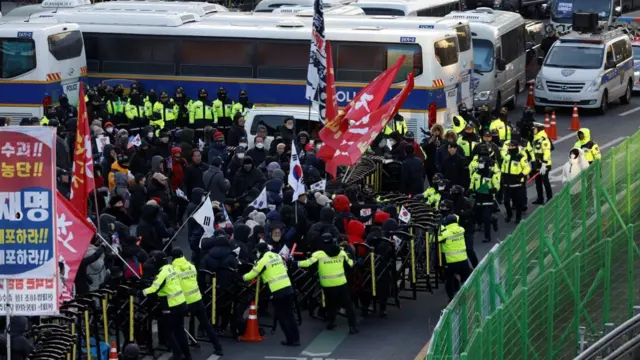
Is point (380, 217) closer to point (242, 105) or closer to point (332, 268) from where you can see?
point (332, 268)

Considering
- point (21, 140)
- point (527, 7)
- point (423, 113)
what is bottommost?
point (527, 7)

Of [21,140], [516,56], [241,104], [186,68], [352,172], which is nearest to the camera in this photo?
[21,140]

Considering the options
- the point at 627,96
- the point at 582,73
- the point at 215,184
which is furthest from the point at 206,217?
the point at 627,96

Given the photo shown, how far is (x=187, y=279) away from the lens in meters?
17.8

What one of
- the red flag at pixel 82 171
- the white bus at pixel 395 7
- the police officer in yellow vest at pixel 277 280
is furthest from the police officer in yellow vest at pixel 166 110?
the police officer in yellow vest at pixel 277 280

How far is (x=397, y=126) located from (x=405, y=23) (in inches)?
176

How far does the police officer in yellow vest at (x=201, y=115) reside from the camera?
2984 centimetres

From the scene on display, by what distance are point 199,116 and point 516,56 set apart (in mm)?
11415

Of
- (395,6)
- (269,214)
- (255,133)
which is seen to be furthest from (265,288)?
(395,6)

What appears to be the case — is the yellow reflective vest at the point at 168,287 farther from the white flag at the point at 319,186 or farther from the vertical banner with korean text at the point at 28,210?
the white flag at the point at 319,186

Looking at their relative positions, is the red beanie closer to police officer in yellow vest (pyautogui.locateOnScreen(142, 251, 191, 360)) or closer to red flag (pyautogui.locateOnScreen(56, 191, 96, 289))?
police officer in yellow vest (pyautogui.locateOnScreen(142, 251, 191, 360))

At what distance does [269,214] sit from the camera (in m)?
21.1

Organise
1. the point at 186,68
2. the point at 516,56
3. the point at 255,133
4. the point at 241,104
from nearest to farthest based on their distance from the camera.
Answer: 1. the point at 255,133
2. the point at 241,104
3. the point at 186,68
4. the point at 516,56

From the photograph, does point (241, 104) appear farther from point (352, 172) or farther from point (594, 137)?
point (594, 137)
